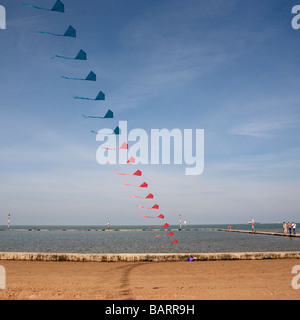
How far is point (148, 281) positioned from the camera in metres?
9.38

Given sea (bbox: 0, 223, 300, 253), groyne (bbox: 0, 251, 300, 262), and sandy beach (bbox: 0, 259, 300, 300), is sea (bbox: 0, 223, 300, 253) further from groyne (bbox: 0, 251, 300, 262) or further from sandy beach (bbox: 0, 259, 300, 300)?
sandy beach (bbox: 0, 259, 300, 300)

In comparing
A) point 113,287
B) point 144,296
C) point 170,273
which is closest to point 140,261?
point 170,273

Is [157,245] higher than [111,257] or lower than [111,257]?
lower

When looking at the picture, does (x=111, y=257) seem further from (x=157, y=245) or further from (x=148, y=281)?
(x=157, y=245)

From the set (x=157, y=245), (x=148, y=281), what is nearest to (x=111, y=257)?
(x=148, y=281)

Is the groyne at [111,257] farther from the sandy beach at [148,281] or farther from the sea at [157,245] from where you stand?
the sea at [157,245]

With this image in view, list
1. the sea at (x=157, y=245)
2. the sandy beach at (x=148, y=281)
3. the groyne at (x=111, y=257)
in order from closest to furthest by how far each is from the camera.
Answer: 1. the sandy beach at (x=148, y=281)
2. the groyne at (x=111, y=257)
3. the sea at (x=157, y=245)

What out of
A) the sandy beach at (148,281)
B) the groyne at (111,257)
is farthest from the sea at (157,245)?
the sandy beach at (148,281)

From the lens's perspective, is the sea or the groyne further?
the sea

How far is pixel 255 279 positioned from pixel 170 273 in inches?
127

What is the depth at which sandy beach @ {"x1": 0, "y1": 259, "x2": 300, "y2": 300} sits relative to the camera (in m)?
7.59

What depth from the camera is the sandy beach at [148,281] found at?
7.59 m

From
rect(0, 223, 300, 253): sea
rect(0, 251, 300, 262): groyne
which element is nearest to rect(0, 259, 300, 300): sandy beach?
rect(0, 251, 300, 262): groyne
